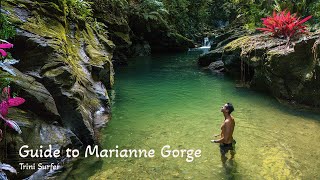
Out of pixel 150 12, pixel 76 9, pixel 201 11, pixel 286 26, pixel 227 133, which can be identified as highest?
pixel 201 11

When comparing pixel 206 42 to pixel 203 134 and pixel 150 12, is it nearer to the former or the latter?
pixel 150 12

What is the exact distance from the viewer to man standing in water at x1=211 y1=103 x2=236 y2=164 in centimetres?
611

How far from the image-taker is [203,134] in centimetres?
750

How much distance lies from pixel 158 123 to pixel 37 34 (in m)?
3.62

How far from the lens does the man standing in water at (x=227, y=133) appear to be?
6105 millimetres

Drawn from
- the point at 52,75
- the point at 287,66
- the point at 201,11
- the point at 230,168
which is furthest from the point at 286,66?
the point at 201,11

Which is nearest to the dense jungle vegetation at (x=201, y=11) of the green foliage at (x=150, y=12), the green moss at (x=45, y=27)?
the green foliage at (x=150, y=12)

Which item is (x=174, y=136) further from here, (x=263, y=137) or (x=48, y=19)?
(x=48, y=19)

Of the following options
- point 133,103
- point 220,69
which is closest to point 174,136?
point 133,103

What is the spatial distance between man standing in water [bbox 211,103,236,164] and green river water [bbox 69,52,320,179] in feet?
0.54

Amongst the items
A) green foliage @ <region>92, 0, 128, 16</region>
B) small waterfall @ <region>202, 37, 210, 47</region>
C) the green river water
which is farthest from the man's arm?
small waterfall @ <region>202, 37, 210, 47</region>

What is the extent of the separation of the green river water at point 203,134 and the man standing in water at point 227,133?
0.17 metres

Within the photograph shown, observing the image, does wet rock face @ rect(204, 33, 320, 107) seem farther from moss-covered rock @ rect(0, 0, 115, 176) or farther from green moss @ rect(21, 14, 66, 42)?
green moss @ rect(21, 14, 66, 42)

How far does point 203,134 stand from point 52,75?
361 cm
